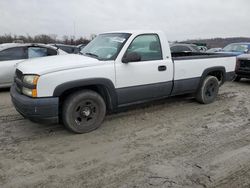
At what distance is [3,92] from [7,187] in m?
5.52

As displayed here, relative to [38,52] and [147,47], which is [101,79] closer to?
[147,47]

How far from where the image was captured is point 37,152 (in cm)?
386

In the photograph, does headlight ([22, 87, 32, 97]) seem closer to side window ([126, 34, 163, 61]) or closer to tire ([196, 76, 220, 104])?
side window ([126, 34, 163, 61])

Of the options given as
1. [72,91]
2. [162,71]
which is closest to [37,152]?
[72,91]

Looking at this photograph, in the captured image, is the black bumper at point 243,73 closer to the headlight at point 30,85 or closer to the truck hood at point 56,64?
the truck hood at point 56,64

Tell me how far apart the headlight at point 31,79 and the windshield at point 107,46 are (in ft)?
4.24

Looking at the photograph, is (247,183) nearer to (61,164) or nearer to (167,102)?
(61,164)

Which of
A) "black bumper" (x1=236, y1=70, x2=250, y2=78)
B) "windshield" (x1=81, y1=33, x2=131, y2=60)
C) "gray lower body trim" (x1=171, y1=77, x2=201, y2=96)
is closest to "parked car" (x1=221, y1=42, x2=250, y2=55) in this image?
"black bumper" (x1=236, y1=70, x2=250, y2=78)

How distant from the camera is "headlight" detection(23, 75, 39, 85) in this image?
13.1ft

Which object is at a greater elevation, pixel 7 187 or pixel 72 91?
pixel 72 91

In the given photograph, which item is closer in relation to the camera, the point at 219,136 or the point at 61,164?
the point at 61,164

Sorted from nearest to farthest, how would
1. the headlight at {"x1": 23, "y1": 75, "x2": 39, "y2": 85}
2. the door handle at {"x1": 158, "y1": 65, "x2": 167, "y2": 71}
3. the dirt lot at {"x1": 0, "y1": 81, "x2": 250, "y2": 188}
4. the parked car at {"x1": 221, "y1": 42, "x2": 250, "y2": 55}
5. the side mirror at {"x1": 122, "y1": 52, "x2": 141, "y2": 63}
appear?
the dirt lot at {"x1": 0, "y1": 81, "x2": 250, "y2": 188}
the headlight at {"x1": 23, "y1": 75, "x2": 39, "y2": 85}
the side mirror at {"x1": 122, "y1": 52, "x2": 141, "y2": 63}
the door handle at {"x1": 158, "y1": 65, "x2": 167, "y2": 71}
the parked car at {"x1": 221, "y1": 42, "x2": 250, "y2": 55}

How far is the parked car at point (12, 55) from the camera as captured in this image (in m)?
7.56

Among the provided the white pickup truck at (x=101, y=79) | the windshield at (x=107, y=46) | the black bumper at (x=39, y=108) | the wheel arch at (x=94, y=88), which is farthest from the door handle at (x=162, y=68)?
the black bumper at (x=39, y=108)
